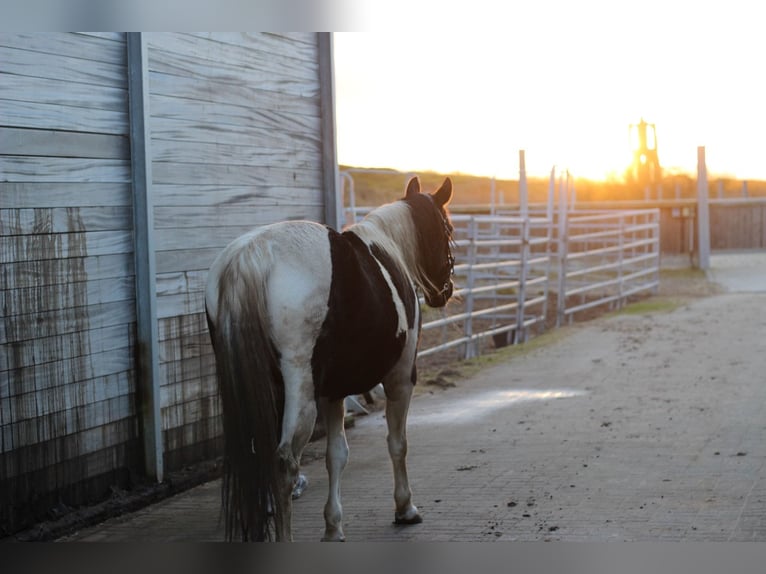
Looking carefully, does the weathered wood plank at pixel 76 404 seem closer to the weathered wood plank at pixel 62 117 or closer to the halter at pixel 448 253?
the weathered wood plank at pixel 62 117

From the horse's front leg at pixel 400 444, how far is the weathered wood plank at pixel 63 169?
145 cm

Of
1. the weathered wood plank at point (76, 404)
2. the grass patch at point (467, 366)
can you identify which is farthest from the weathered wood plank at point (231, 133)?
the grass patch at point (467, 366)

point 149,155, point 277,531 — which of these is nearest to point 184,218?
point 149,155

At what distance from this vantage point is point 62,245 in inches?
147

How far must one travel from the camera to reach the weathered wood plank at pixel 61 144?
11.5 ft

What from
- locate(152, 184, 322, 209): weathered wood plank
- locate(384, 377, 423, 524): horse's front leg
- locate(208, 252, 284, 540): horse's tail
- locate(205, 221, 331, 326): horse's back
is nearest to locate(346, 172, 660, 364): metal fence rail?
locate(152, 184, 322, 209): weathered wood plank

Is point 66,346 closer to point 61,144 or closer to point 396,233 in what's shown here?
point 61,144

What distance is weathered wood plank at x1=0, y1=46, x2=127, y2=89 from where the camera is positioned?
347 centimetres

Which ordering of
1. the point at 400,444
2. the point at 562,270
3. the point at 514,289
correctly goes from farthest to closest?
the point at 514,289
the point at 562,270
the point at 400,444

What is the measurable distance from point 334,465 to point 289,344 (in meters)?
0.59

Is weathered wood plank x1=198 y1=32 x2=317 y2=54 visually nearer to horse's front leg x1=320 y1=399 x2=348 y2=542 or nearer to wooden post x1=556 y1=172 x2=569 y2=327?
horse's front leg x1=320 y1=399 x2=348 y2=542

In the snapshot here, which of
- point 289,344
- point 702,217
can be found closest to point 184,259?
point 289,344

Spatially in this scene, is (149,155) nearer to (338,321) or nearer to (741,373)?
(338,321)

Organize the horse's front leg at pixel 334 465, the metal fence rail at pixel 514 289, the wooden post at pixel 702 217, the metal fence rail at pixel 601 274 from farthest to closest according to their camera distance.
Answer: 1. the wooden post at pixel 702 217
2. the metal fence rail at pixel 601 274
3. the metal fence rail at pixel 514 289
4. the horse's front leg at pixel 334 465
